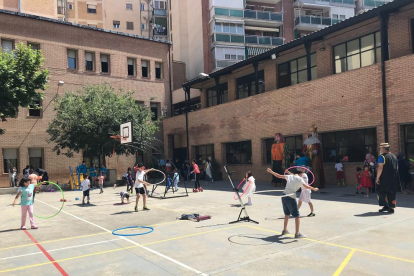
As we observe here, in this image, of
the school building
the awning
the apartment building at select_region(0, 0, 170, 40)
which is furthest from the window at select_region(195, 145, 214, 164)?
the apartment building at select_region(0, 0, 170, 40)

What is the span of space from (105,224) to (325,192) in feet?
34.3

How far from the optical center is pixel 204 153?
102 feet

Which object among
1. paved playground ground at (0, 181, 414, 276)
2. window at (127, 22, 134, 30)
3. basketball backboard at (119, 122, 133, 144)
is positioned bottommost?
paved playground ground at (0, 181, 414, 276)

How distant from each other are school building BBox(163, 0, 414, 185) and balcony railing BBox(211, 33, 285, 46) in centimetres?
1320

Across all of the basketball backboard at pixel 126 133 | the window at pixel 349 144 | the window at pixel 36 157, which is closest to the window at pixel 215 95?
the basketball backboard at pixel 126 133

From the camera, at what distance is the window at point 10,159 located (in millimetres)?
28719

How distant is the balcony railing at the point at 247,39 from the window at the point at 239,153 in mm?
18420

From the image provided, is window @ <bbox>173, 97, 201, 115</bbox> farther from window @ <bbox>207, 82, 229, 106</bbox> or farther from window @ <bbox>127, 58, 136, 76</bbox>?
window @ <bbox>127, 58, 136, 76</bbox>

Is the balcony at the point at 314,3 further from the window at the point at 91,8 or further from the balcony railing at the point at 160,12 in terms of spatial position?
the window at the point at 91,8

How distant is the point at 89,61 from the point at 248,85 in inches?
632

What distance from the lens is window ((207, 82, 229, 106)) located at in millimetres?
30703

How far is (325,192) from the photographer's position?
16797 millimetres

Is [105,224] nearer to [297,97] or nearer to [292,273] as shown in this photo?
[292,273]

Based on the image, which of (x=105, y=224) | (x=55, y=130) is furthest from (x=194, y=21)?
(x=105, y=224)
